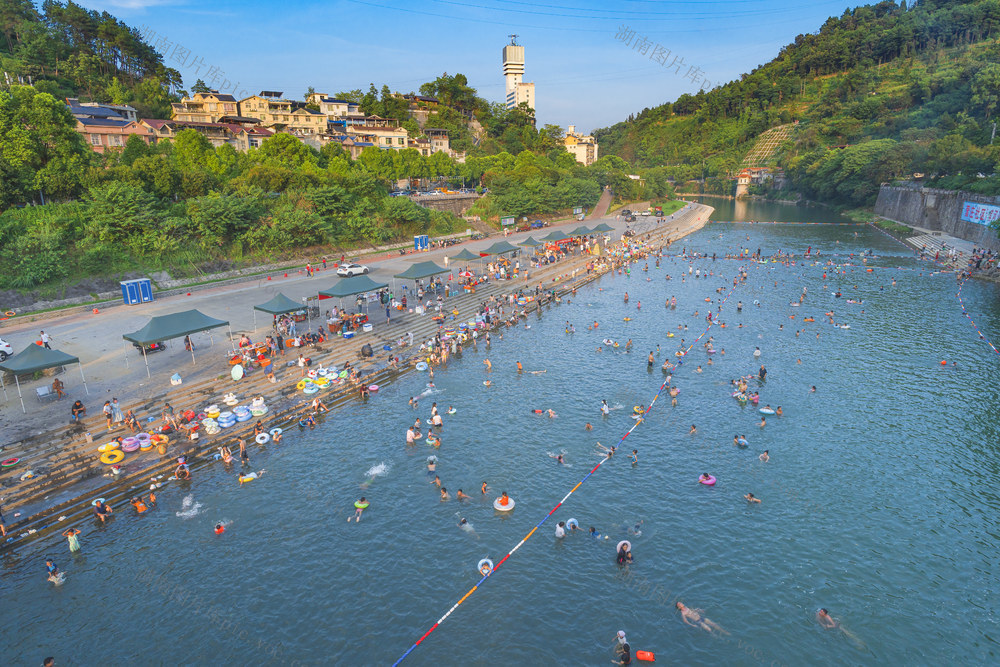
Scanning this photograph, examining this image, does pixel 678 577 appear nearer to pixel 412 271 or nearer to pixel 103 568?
pixel 103 568

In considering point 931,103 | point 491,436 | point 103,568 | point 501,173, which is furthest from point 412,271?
point 931,103

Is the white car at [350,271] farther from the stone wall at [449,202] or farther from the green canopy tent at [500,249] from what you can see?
the stone wall at [449,202]

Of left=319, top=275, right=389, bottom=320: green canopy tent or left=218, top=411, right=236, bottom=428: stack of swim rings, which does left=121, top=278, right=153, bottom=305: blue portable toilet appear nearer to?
left=319, top=275, right=389, bottom=320: green canopy tent

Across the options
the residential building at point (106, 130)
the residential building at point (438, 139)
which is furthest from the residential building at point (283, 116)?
the residential building at point (106, 130)

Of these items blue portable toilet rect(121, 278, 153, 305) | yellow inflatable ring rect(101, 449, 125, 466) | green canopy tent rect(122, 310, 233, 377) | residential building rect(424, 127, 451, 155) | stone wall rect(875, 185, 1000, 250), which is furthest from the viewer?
residential building rect(424, 127, 451, 155)

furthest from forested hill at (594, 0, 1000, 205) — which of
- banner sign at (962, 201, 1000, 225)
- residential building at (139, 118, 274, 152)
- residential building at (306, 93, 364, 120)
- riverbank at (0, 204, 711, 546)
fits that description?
residential building at (139, 118, 274, 152)

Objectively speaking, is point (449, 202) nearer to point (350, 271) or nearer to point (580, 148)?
point (350, 271)
